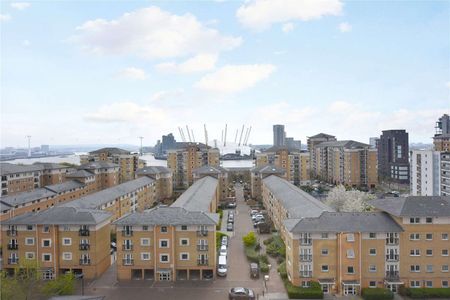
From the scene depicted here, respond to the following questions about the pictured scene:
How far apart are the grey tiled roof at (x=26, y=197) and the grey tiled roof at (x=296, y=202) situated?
22846 mm

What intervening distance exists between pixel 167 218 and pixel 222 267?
4726 millimetres

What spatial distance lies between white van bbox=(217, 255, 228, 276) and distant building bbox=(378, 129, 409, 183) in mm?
55324

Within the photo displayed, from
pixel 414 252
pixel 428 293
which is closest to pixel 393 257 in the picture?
pixel 414 252

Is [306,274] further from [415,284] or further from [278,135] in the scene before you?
[278,135]

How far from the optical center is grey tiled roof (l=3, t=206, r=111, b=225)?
24234 mm

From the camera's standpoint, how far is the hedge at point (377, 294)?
20.2 metres

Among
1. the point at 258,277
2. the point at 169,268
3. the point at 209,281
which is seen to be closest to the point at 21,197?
the point at 169,268

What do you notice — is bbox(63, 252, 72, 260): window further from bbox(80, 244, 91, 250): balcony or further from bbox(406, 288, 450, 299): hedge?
bbox(406, 288, 450, 299): hedge

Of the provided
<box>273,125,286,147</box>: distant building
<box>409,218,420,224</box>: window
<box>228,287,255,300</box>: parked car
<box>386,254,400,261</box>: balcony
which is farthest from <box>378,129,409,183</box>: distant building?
<box>273,125,286,147</box>: distant building

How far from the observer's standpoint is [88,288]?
22438 millimetres

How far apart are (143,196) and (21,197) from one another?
1420 cm

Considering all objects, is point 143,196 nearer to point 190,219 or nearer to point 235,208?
point 235,208

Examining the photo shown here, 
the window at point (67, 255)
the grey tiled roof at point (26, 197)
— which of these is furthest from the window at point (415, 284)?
the grey tiled roof at point (26, 197)

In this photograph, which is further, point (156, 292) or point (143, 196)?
point (143, 196)
